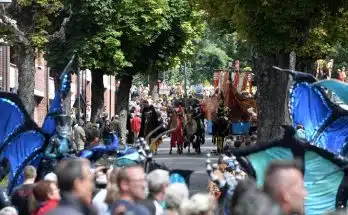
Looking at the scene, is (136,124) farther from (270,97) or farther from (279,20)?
(279,20)

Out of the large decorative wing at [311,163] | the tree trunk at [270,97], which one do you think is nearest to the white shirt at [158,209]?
the large decorative wing at [311,163]

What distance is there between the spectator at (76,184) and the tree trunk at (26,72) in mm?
17074

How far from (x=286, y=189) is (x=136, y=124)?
37.5 m

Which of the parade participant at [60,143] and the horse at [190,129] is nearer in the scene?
the parade participant at [60,143]

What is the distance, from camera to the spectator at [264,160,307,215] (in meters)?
6.40

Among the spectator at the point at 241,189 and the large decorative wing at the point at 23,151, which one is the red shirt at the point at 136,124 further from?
the spectator at the point at 241,189

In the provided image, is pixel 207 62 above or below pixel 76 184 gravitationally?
above

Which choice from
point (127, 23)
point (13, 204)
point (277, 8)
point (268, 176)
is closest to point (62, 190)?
point (268, 176)

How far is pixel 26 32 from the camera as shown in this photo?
24109mm

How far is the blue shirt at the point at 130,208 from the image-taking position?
24.2ft

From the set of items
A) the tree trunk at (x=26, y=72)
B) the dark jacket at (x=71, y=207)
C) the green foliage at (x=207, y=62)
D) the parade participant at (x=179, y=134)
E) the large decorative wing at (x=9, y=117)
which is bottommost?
the parade participant at (x=179, y=134)

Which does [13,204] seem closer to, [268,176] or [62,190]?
[62,190]

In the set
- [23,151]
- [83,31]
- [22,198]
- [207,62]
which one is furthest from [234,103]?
[207,62]

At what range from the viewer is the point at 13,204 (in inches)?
417
